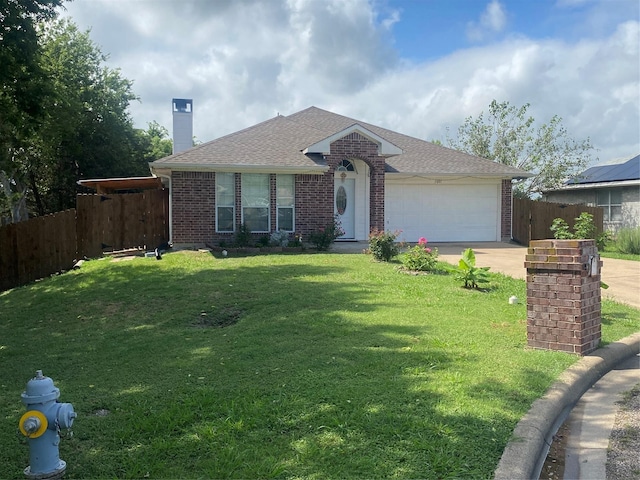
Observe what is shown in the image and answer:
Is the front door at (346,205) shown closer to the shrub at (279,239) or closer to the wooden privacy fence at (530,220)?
the shrub at (279,239)

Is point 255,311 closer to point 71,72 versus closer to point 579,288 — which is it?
point 579,288

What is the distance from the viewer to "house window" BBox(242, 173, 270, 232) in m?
16.6

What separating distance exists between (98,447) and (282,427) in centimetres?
128

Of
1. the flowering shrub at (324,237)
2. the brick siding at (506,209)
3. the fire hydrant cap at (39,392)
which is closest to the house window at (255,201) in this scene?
the flowering shrub at (324,237)

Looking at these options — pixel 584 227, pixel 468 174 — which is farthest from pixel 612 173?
pixel 584 227

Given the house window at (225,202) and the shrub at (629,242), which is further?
the shrub at (629,242)

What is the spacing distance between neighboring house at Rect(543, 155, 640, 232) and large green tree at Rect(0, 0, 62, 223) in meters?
23.2

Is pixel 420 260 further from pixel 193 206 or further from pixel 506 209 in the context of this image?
pixel 506 209

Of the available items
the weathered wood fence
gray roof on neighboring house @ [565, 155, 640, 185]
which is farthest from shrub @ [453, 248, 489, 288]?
gray roof on neighboring house @ [565, 155, 640, 185]

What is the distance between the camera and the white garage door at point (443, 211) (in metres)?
19.3

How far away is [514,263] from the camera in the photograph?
13664mm

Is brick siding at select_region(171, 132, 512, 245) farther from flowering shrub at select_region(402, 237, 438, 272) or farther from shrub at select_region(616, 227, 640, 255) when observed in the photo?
shrub at select_region(616, 227, 640, 255)

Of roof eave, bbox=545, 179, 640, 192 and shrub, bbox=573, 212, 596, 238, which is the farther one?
roof eave, bbox=545, 179, 640, 192

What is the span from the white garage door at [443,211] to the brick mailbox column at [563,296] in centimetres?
1311
